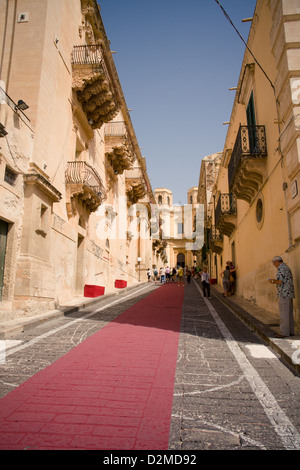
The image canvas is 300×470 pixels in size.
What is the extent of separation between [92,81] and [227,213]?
8822mm

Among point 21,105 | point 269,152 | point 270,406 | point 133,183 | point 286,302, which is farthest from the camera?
point 133,183

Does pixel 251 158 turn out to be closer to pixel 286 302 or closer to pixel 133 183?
pixel 286 302

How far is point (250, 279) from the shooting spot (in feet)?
41.0

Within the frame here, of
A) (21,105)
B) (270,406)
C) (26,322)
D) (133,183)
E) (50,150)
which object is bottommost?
(270,406)

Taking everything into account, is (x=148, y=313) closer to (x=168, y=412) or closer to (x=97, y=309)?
(x=97, y=309)

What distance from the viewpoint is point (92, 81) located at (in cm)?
1441

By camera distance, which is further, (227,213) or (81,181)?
(227,213)

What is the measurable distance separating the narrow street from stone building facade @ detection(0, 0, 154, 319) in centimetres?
345

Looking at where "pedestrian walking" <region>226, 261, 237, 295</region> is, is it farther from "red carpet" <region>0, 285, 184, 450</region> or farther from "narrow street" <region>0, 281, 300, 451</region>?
"red carpet" <region>0, 285, 184, 450</region>

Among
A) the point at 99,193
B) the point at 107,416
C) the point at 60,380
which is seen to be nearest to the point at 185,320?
the point at 60,380

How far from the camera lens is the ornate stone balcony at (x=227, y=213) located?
16328 millimetres

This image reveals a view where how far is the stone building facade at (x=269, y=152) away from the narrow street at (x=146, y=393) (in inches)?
114

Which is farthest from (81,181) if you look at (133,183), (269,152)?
(133,183)

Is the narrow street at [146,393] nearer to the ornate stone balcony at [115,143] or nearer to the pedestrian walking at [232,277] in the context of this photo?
the pedestrian walking at [232,277]
